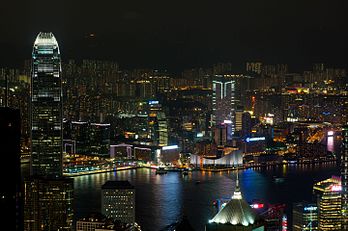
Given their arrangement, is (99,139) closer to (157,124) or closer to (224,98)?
(157,124)

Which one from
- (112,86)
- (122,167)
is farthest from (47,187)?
(112,86)

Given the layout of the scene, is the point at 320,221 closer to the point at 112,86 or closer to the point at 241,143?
the point at 241,143

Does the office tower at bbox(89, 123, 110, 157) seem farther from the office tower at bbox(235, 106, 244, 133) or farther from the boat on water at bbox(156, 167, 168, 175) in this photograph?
the office tower at bbox(235, 106, 244, 133)

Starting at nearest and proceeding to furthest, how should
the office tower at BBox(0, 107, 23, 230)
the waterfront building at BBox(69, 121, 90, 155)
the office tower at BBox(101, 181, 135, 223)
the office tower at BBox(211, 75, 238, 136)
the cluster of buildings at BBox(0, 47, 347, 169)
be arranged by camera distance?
the office tower at BBox(0, 107, 23, 230)
the office tower at BBox(101, 181, 135, 223)
the waterfront building at BBox(69, 121, 90, 155)
the cluster of buildings at BBox(0, 47, 347, 169)
the office tower at BBox(211, 75, 238, 136)

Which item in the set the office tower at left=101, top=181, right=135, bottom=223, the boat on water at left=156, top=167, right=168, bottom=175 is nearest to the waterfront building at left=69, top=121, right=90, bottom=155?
the boat on water at left=156, top=167, right=168, bottom=175

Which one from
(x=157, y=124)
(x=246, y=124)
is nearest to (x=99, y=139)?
(x=157, y=124)

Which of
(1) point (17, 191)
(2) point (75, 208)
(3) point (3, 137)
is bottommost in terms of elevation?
(2) point (75, 208)
